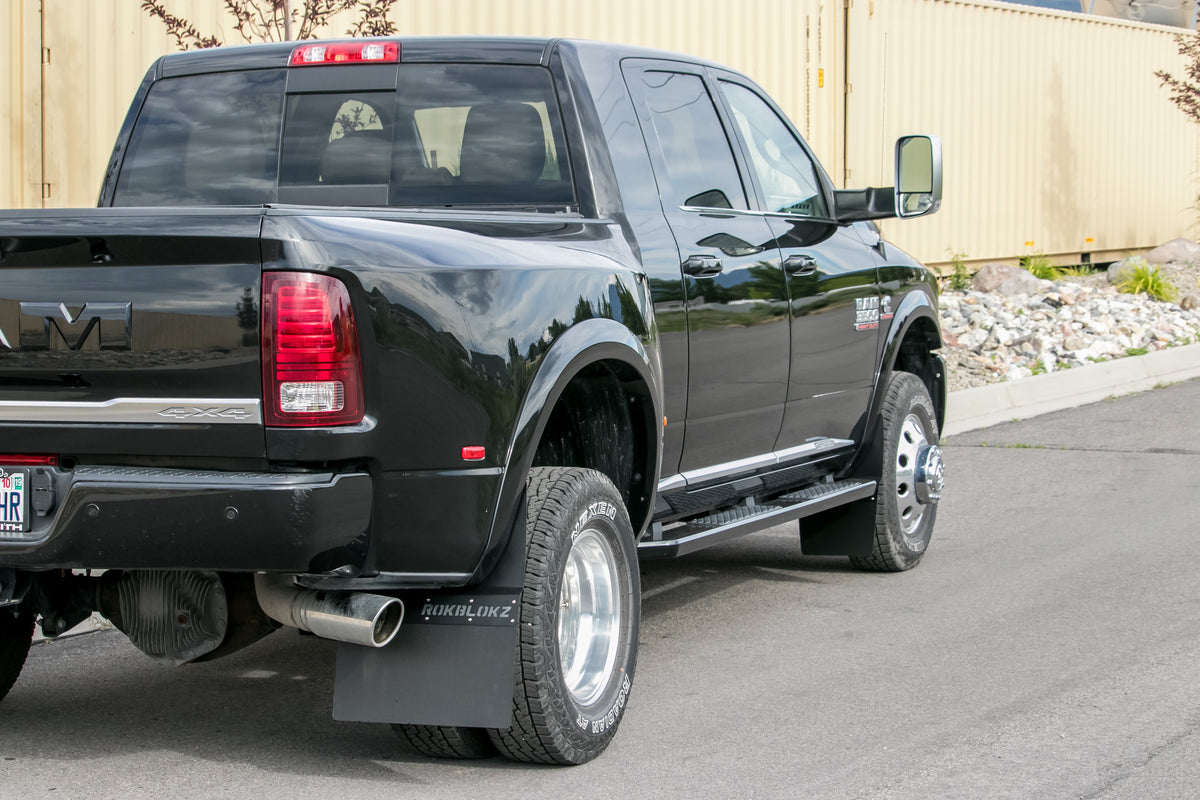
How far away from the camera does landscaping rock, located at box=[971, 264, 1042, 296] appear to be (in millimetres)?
17344

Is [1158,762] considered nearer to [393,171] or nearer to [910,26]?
[393,171]

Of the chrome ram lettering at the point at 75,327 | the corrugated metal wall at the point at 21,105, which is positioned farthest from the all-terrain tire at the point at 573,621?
the corrugated metal wall at the point at 21,105

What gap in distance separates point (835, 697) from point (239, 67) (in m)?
2.99

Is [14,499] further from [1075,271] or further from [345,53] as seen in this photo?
[1075,271]

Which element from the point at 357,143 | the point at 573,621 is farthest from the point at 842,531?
the point at 357,143

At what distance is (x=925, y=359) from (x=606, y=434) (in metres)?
3.10

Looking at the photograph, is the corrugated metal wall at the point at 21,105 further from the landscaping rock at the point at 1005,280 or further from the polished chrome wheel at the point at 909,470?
the landscaping rock at the point at 1005,280

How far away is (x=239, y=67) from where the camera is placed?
5.50 metres

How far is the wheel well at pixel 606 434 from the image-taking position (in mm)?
4789

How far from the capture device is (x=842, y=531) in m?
7.01

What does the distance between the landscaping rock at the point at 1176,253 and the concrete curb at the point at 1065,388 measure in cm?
598

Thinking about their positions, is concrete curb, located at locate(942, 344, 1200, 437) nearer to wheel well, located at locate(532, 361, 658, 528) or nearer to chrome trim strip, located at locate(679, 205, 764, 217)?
chrome trim strip, located at locate(679, 205, 764, 217)

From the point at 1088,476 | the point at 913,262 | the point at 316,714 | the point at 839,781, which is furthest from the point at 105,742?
the point at 1088,476

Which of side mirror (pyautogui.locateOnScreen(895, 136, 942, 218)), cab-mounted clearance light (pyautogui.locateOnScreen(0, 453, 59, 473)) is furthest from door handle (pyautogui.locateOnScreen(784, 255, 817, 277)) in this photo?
cab-mounted clearance light (pyautogui.locateOnScreen(0, 453, 59, 473))
